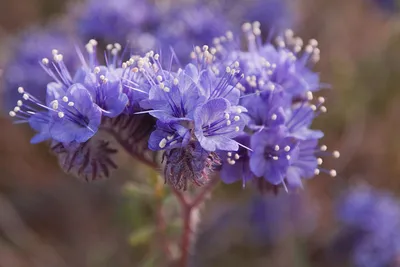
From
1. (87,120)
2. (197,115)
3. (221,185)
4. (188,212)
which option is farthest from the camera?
(221,185)

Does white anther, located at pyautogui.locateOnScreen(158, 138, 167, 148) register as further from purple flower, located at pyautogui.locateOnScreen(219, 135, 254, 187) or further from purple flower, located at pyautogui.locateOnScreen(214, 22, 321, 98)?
purple flower, located at pyautogui.locateOnScreen(214, 22, 321, 98)

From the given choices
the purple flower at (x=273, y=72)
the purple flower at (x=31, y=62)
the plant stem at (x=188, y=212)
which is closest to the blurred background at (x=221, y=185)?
Result: the purple flower at (x=31, y=62)

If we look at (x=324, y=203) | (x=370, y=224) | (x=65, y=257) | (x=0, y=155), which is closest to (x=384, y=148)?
(x=324, y=203)

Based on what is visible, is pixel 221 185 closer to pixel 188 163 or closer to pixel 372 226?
pixel 372 226

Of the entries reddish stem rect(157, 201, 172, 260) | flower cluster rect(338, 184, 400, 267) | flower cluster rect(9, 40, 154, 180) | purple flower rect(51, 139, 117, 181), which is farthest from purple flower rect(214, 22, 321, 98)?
flower cluster rect(338, 184, 400, 267)

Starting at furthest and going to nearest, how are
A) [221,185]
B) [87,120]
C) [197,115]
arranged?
[221,185]
[87,120]
[197,115]

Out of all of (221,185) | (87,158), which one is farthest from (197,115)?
(221,185)

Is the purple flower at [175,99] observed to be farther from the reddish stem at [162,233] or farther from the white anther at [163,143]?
the reddish stem at [162,233]
